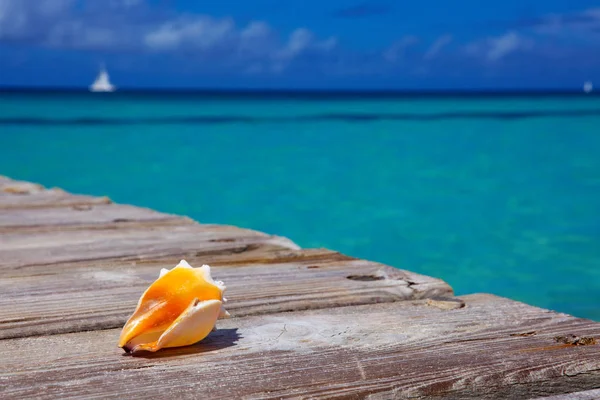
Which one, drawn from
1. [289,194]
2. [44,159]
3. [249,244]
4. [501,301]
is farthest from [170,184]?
[501,301]

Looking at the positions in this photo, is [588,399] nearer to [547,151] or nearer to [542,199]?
[542,199]

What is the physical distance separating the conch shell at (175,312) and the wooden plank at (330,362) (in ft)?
0.08

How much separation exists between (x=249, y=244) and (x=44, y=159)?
16.0m

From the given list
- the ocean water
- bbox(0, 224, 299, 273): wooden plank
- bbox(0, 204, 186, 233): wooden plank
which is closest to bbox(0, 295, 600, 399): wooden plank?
bbox(0, 224, 299, 273): wooden plank

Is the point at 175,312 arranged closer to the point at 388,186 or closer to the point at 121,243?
the point at 121,243

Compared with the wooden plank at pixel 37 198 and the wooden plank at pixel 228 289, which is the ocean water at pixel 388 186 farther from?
the wooden plank at pixel 228 289

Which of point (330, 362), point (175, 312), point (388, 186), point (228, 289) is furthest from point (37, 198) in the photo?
point (388, 186)

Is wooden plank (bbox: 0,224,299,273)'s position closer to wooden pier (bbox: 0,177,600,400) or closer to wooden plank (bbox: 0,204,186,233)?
wooden pier (bbox: 0,177,600,400)

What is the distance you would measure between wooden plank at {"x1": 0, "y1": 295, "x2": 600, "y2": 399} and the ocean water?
4.85 m

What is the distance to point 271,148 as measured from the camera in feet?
65.8

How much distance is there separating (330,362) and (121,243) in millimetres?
1468

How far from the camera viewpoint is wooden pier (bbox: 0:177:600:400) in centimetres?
114

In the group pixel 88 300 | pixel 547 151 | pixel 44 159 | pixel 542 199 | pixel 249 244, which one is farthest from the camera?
pixel 547 151

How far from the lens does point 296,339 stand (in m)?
1.38
